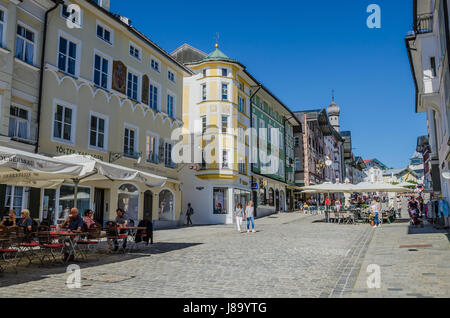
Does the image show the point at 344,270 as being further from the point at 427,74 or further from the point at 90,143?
the point at 90,143

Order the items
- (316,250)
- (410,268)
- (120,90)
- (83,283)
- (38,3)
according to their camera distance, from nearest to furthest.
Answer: (83,283) < (410,268) < (316,250) < (38,3) < (120,90)

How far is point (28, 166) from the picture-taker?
868 centimetres

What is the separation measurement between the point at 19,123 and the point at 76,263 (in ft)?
28.0

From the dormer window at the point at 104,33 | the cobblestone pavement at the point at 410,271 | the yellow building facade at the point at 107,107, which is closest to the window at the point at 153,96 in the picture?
the yellow building facade at the point at 107,107

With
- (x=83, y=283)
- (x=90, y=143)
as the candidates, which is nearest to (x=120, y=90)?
(x=90, y=143)

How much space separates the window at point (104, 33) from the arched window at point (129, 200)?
8179 millimetres

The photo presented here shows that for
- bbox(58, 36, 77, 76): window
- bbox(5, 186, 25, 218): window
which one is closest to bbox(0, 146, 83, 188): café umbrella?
bbox(5, 186, 25, 218): window

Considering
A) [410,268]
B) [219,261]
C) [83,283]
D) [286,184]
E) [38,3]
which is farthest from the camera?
[286,184]

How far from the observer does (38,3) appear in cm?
1723

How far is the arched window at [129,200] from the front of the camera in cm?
2278

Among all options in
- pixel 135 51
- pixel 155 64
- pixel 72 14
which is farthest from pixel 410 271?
pixel 155 64

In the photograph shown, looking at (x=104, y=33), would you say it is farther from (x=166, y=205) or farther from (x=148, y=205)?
(x=166, y=205)
